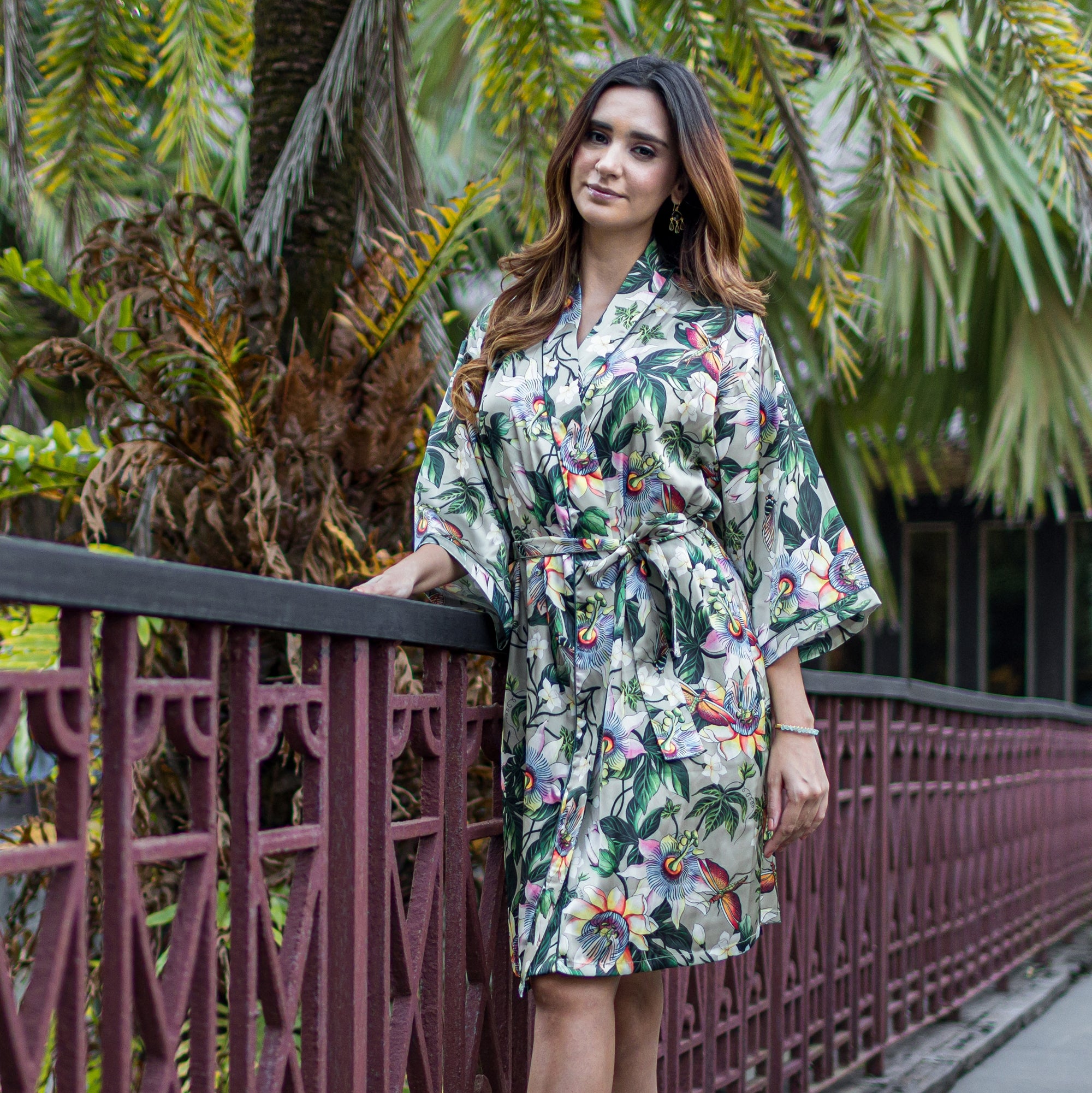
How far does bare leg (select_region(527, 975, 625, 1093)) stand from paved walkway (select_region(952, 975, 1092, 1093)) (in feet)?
8.13

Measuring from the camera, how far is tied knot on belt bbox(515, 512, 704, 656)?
193cm

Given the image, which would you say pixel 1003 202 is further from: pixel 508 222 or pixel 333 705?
pixel 333 705

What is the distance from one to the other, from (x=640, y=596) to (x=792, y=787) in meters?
0.39

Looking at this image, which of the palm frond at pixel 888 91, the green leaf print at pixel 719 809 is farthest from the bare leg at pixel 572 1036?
the palm frond at pixel 888 91

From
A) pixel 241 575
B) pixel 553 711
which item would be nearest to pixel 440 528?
pixel 553 711

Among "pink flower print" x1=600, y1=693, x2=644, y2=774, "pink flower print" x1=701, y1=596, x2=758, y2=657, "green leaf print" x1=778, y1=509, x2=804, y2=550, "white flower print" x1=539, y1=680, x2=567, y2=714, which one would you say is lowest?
"pink flower print" x1=600, y1=693, x2=644, y2=774

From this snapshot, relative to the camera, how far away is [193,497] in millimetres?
3584

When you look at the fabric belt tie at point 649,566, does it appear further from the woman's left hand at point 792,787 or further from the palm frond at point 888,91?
the palm frond at point 888,91

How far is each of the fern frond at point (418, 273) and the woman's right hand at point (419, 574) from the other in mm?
1893

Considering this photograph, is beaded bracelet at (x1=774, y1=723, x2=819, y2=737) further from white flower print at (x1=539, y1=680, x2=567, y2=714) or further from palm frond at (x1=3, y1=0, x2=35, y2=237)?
palm frond at (x1=3, y1=0, x2=35, y2=237)

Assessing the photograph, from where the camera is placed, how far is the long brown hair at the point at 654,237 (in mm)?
2064

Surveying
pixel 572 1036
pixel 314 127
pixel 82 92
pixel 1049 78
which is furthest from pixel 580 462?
pixel 82 92

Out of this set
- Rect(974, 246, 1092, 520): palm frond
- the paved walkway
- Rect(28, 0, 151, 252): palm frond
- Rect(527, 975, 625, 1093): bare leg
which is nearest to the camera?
Rect(527, 975, 625, 1093): bare leg

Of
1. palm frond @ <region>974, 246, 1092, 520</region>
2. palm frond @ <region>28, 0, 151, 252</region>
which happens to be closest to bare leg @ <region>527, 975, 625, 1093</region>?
palm frond @ <region>28, 0, 151, 252</region>
